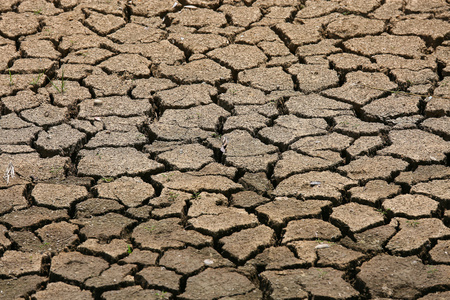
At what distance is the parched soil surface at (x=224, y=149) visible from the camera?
2887mm

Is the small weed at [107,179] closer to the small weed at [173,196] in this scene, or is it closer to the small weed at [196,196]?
the small weed at [173,196]

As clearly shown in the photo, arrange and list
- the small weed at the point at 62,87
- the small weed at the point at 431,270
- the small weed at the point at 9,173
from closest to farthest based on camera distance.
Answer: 1. the small weed at the point at 431,270
2. the small weed at the point at 9,173
3. the small weed at the point at 62,87

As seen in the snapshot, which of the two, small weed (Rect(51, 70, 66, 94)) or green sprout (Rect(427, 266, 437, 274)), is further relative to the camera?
small weed (Rect(51, 70, 66, 94))

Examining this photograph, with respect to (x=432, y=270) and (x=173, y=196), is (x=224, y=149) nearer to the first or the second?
(x=173, y=196)

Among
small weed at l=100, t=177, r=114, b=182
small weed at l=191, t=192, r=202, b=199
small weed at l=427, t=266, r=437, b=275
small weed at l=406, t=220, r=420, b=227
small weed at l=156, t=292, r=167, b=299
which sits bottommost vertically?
small weed at l=100, t=177, r=114, b=182

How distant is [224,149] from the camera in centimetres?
382

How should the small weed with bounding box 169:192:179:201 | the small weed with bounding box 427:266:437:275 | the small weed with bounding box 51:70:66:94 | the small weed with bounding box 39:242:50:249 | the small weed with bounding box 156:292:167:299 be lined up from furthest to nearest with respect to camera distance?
the small weed with bounding box 51:70:66:94
the small weed with bounding box 169:192:179:201
the small weed with bounding box 39:242:50:249
the small weed with bounding box 427:266:437:275
the small weed with bounding box 156:292:167:299

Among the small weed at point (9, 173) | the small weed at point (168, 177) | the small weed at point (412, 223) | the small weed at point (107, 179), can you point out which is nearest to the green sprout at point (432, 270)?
the small weed at point (412, 223)

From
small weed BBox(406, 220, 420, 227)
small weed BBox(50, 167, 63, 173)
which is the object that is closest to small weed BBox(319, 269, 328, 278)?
small weed BBox(406, 220, 420, 227)

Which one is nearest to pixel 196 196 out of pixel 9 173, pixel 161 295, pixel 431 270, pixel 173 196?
pixel 173 196

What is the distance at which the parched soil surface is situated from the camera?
289cm

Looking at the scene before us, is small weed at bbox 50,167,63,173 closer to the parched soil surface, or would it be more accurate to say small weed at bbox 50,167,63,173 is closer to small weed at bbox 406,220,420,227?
the parched soil surface

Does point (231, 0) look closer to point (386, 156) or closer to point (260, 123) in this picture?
point (260, 123)

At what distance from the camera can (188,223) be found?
10.5ft
